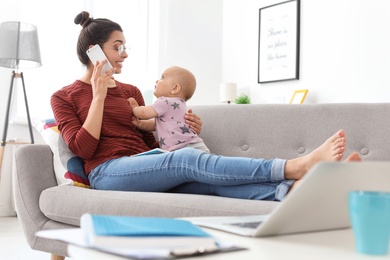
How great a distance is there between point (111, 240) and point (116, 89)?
175cm

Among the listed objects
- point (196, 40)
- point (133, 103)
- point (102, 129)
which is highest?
point (196, 40)

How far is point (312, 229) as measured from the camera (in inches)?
36.2

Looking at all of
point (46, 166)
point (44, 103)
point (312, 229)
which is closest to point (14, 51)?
point (44, 103)

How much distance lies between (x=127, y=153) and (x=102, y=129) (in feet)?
0.51

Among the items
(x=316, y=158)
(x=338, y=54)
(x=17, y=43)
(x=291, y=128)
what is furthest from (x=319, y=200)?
(x=338, y=54)

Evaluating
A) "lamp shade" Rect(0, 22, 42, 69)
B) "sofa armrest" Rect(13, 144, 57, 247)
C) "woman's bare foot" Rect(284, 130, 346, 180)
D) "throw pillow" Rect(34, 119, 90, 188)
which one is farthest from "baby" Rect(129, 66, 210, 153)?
"lamp shade" Rect(0, 22, 42, 69)

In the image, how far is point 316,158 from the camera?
1568 millimetres

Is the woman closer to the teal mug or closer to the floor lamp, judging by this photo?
the teal mug

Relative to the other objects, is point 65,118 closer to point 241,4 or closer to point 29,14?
point 29,14

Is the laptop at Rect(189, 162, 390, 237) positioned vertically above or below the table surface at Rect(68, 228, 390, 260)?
above

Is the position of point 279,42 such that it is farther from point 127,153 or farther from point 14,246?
point 14,246

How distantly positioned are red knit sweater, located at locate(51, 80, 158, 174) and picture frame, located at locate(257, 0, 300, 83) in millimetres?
2516

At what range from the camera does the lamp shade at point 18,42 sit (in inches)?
139

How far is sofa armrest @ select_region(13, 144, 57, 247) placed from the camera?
194cm
